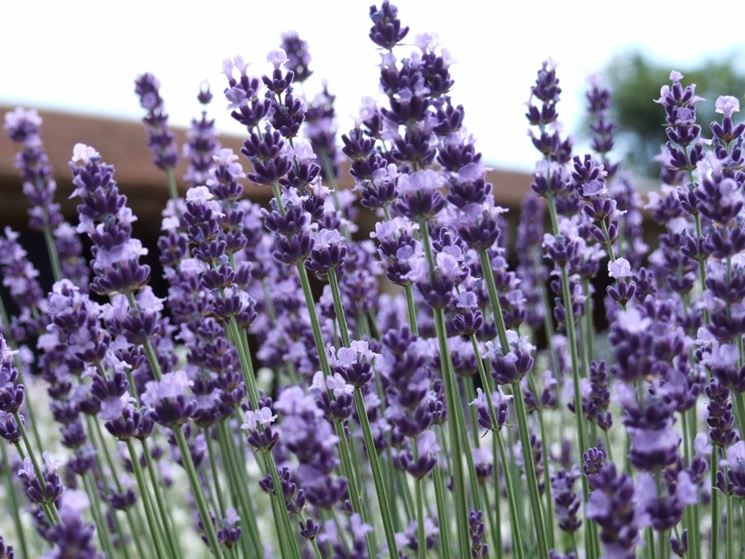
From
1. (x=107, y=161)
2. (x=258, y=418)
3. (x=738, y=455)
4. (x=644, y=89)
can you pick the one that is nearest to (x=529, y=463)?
(x=738, y=455)

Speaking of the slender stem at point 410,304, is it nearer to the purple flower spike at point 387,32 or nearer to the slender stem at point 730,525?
the purple flower spike at point 387,32

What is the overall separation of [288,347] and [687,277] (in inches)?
35.5

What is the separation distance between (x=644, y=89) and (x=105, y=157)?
2402 centimetres

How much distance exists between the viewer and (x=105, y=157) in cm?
398

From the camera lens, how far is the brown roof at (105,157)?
Answer: 12.5 feet

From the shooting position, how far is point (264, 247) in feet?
6.94

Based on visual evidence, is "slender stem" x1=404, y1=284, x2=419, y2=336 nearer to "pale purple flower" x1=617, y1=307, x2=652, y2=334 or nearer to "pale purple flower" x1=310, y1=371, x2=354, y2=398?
"pale purple flower" x1=310, y1=371, x2=354, y2=398

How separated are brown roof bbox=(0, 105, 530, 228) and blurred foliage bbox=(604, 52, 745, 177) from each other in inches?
805

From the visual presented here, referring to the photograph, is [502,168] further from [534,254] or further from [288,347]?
[288,347]

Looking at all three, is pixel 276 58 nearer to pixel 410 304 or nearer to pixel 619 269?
pixel 410 304

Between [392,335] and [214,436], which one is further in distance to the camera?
[214,436]

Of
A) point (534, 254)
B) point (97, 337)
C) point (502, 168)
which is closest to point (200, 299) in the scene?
point (97, 337)

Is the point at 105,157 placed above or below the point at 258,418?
above

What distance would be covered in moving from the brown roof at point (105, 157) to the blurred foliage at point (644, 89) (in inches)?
805
